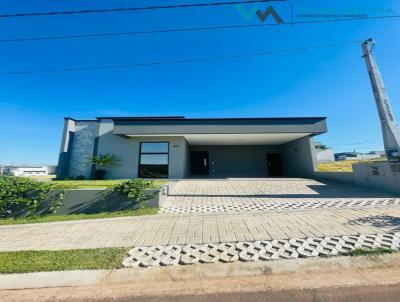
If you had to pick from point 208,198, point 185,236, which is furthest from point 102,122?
point 185,236

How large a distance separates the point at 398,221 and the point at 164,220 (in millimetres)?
5408

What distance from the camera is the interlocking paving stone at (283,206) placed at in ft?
18.6

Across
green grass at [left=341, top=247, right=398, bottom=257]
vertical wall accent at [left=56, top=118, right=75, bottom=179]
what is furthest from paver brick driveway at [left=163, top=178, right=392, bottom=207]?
vertical wall accent at [left=56, top=118, right=75, bottom=179]

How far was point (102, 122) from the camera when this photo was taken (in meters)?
14.2

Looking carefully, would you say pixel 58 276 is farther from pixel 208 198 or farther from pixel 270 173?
pixel 270 173

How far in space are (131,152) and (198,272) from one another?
39.4ft

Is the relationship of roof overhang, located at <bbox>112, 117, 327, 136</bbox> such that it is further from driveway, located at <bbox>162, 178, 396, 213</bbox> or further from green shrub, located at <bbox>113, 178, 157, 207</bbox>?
green shrub, located at <bbox>113, 178, 157, 207</bbox>

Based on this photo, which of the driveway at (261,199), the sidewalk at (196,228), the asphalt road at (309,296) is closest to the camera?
the asphalt road at (309,296)

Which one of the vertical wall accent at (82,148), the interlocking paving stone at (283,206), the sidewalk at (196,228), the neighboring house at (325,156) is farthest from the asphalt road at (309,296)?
the neighboring house at (325,156)

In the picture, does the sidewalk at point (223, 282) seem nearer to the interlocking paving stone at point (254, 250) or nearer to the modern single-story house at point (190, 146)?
the interlocking paving stone at point (254, 250)

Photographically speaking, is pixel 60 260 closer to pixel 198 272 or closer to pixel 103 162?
pixel 198 272

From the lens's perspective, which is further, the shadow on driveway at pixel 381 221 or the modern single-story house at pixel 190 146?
the modern single-story house at pixel 190 146

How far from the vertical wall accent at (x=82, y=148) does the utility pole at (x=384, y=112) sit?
16426 millimetres

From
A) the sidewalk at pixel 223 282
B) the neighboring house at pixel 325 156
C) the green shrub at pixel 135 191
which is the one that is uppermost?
the neighboring house at pixel 325 156
